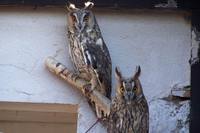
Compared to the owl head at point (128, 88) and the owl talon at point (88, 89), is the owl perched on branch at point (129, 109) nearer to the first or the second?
the owl head at point (128, 88)

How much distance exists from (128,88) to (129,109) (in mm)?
99

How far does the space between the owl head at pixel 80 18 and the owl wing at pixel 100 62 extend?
111 millimetres

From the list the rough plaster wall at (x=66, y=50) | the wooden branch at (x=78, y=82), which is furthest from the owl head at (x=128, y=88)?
the rough plaster wall at (x=66, y=50)

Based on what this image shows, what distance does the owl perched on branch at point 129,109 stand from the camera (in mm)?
3006

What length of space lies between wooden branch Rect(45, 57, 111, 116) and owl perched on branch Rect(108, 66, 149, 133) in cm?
11

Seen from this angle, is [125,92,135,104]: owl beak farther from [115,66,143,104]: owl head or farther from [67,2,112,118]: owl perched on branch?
[67,2,112,118]: owl perched on branch

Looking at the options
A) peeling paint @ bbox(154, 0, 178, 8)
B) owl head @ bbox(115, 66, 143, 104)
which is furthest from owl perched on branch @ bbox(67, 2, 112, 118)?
peeling paint @ bbox(154, 0, 178, 8)

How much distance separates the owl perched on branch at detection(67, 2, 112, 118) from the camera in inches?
129

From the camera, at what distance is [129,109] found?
9.87ft

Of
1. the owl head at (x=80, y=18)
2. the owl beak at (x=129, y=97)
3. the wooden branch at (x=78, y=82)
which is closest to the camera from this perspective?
the owl beak at (x=129, y=97)

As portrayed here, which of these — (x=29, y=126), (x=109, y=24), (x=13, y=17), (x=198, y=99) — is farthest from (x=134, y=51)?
(x=29, y=126)

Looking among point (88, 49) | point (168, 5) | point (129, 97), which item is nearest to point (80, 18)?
point (88, 49)

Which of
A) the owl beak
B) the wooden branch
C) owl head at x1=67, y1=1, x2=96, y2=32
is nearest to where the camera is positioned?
the owl beak

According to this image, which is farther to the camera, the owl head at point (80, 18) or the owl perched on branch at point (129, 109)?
the owl head at point (80, 18)
